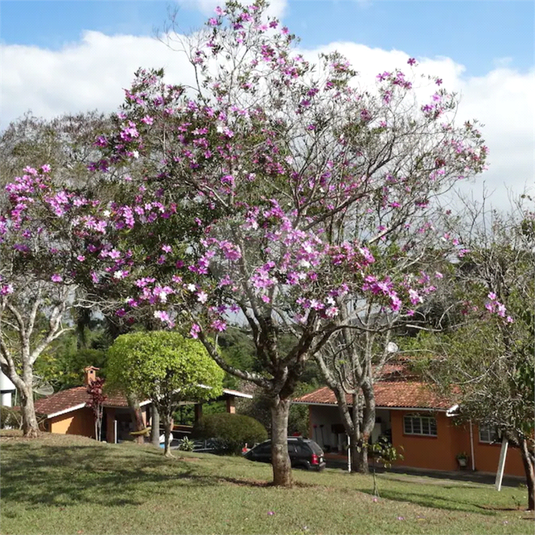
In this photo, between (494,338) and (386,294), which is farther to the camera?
(494,338)

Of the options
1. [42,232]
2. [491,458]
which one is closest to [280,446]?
[42,232]

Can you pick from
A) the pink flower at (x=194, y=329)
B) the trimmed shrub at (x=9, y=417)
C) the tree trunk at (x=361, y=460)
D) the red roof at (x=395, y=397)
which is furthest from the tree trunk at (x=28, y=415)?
the red roof at (x=395, y=397)

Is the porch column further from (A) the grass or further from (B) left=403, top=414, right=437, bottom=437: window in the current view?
(A) the grass

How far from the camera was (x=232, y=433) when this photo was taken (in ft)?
89.9

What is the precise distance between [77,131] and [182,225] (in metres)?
9.82

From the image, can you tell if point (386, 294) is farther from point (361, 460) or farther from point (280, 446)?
point (361, 460)

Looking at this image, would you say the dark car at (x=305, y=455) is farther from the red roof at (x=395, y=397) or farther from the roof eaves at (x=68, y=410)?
the roof eaves at (x=68, y=410)

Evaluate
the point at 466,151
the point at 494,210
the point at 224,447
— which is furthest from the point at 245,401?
the point at 466,151

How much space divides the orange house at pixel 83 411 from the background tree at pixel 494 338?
1824cm

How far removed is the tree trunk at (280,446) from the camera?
11984mm

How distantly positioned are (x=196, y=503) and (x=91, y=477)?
11.1 feet

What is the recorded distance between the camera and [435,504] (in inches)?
537

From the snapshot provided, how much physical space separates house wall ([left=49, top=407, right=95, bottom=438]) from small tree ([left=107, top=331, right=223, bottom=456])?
14.6 metres

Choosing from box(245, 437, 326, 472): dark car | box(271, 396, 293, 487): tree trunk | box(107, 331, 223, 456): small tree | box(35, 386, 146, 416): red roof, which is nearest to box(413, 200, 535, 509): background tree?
box(271, 396, 293, 487): tree trunk
